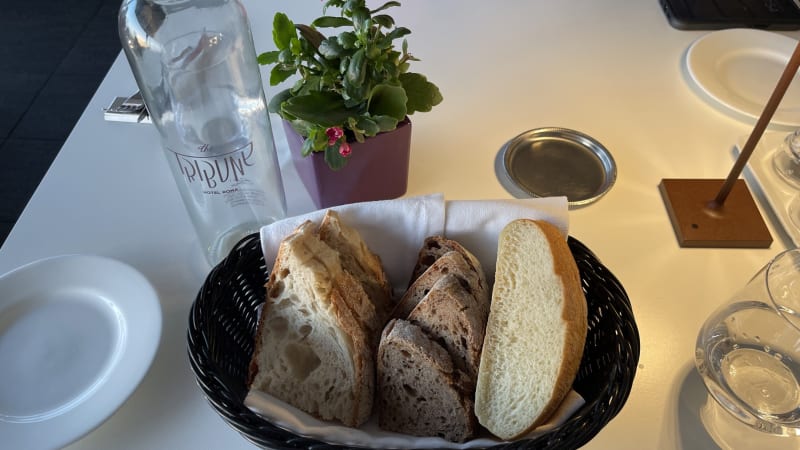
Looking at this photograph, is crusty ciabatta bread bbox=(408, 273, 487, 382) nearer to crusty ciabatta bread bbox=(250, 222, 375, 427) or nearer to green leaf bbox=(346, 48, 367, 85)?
crusty ciabatta bread bbox=(250, 222, 375, 427)

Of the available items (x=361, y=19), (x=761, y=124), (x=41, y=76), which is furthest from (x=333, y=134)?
(x=41, y=76)

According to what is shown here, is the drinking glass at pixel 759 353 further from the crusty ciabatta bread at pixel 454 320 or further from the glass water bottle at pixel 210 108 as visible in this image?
the glass water bottle at pixel 210 108

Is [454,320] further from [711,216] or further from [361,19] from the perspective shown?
[711,216]

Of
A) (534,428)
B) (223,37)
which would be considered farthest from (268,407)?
(223,37)

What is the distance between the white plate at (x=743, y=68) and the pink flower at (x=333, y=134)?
0.66m

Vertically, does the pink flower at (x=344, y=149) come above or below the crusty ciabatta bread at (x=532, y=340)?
above

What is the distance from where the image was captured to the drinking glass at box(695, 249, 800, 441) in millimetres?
558

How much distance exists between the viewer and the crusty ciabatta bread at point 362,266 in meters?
0.61

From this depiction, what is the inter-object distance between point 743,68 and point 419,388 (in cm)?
85

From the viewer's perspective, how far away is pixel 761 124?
2.26ft

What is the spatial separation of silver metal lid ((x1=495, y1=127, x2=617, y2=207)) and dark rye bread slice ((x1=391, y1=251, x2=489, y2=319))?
23cm

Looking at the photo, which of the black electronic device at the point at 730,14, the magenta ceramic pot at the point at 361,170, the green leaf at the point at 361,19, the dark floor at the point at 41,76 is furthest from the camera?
the dark floor at the point at 41,76

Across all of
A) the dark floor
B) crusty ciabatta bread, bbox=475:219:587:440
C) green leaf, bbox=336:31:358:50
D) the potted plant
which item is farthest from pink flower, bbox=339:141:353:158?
the dark floor

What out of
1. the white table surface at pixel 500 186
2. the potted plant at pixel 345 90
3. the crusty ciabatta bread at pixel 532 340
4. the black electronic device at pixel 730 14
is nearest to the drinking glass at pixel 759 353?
the white table surface at pixel 500 186
